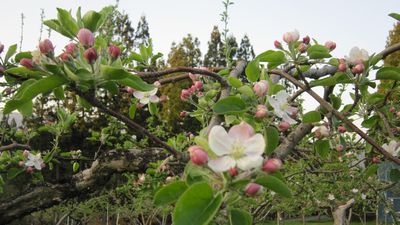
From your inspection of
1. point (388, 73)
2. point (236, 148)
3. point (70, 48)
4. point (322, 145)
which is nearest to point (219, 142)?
point (236, 148)

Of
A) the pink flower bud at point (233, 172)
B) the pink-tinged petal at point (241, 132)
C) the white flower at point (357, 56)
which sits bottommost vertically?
the pink flower bud at point (233, 172)

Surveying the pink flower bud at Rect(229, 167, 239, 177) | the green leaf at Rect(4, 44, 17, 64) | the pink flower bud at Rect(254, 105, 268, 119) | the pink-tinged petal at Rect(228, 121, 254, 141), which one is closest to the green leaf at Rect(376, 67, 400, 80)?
the pink flower bud at Rect(254, 105, 268, 119)

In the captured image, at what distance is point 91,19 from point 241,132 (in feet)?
1.42

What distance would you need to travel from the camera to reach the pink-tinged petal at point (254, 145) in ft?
2.33

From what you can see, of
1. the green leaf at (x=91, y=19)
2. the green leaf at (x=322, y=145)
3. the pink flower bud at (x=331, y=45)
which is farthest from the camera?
the green leaf at (x=322, y=145)

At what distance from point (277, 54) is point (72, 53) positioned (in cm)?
53

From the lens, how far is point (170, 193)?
28.7 inches

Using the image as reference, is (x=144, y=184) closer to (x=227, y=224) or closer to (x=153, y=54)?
(x=153, y=54)

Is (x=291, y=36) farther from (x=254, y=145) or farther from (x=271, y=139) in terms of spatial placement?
(x=254, y=145)

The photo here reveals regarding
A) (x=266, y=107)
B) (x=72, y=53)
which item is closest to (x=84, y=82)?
(x=72, y=53)

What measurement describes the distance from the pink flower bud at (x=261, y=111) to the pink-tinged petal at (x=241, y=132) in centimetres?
10

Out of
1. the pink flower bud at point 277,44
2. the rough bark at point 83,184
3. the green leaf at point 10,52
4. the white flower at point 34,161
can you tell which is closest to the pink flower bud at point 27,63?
the green leaf at point 10,52

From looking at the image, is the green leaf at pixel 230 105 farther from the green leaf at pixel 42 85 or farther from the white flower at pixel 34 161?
the white flower at pixel 34 161

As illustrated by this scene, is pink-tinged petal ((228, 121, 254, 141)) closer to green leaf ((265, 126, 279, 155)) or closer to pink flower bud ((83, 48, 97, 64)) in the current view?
green leaf ((265, 126, 279, 155))
